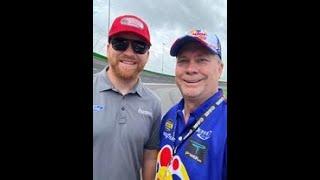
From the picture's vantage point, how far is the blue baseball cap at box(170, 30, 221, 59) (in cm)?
A: 211

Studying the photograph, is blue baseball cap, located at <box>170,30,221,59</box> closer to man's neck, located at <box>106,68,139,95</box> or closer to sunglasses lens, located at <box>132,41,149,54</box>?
sunglasses lens, located at <box>132,41,149,54</box>

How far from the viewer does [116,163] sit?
220 centimetres

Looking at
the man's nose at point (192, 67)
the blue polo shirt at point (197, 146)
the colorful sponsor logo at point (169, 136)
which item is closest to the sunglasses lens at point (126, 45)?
the man's nose at point (192, 67)

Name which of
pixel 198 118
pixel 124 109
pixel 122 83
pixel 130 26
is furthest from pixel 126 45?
pixel 198 118

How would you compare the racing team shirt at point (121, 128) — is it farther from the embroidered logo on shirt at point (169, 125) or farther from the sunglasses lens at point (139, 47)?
the sunglasses lens at point (139, 47)

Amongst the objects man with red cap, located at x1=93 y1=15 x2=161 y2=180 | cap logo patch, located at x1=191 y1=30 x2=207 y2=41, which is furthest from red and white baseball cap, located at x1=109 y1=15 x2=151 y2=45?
cap logo patch, located at x1=191 y1=30 x2=207 y2=41

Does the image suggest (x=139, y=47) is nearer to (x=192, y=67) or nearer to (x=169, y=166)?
(x=192, y=67)

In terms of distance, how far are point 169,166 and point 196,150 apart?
18cm

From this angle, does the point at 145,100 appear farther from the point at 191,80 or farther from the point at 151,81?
the point at 191,80

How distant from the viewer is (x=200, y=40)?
2121mm
